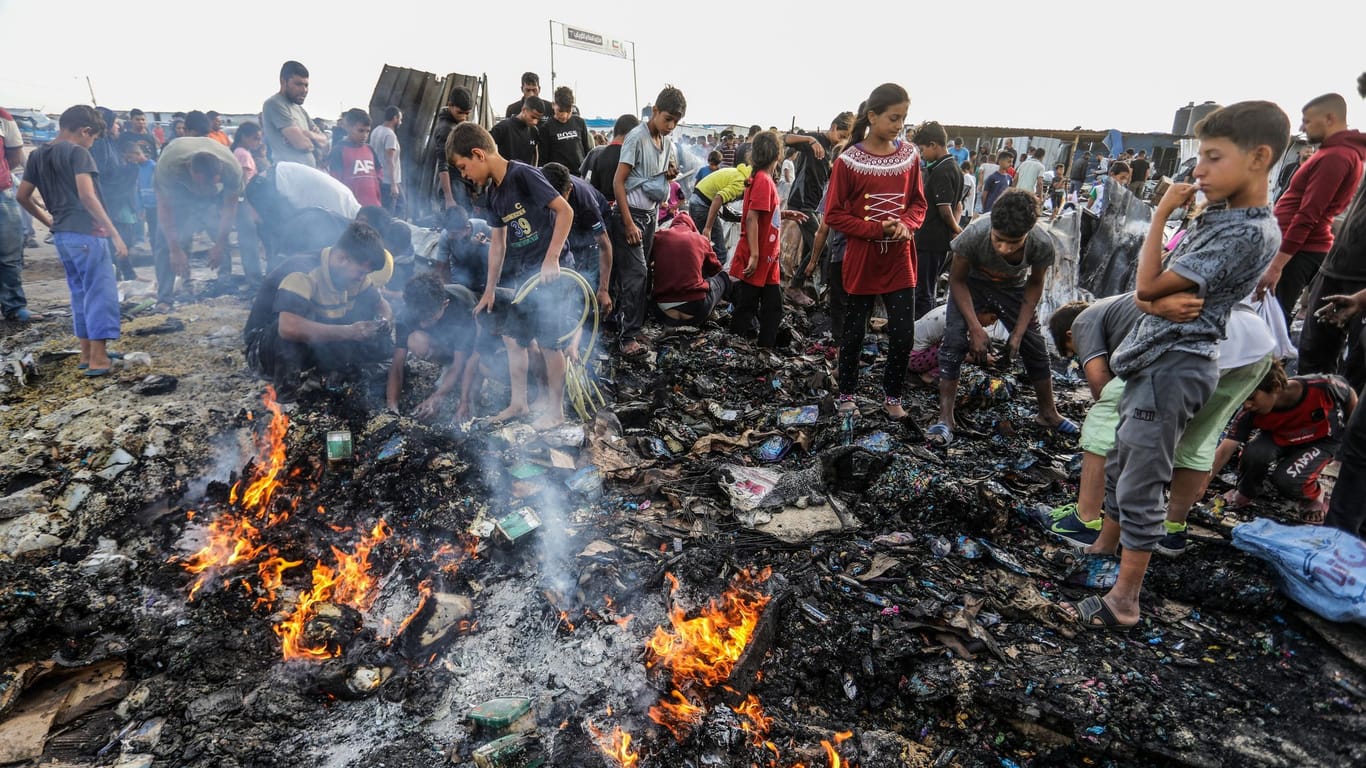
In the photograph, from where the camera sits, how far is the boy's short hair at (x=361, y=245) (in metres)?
4.14

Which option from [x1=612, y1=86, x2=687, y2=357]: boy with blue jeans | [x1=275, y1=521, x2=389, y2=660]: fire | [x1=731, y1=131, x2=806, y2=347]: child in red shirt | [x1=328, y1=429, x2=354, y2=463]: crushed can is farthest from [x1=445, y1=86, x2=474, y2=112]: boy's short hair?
[x1=275, y1=521, x2=389, y2=660]: fire

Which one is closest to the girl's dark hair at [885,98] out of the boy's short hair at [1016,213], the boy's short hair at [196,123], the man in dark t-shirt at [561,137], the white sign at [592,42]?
the boy's short hair at [1016,213]

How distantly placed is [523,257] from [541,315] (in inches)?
16.7

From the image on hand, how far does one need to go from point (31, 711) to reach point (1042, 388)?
5.90 m

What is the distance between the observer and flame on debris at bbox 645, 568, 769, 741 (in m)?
2.49

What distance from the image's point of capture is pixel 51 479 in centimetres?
383

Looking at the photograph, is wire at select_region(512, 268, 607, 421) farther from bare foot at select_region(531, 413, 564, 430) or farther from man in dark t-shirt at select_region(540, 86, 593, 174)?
man in dark t-shirt at select_region(540, 86, 593, 174)

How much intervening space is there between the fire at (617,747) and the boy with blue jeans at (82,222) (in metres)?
5.21

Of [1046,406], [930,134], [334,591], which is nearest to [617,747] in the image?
[334,591]

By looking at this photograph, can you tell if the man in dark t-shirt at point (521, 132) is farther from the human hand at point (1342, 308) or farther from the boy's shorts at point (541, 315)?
the human hand at point (1342, 308)

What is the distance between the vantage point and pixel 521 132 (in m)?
7.12

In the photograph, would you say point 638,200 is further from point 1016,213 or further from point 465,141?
point 1016,213

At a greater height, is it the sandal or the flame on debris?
the sandal

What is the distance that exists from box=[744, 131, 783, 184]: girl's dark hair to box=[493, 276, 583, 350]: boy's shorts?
207cm
